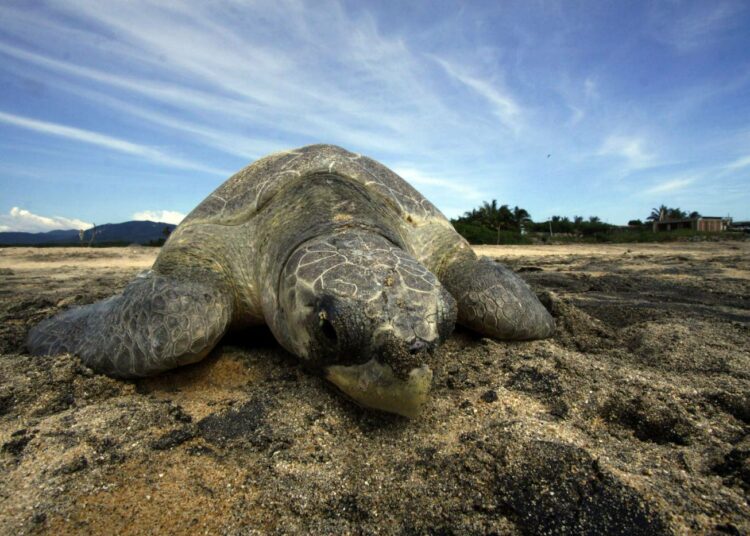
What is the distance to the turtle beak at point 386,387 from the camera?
160 cm

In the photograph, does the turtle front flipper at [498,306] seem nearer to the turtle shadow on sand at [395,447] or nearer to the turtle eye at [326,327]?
the turtle shadow on sand at [395,447]

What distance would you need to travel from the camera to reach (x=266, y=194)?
117 inches

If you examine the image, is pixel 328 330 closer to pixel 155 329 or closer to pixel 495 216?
pixel 155 329

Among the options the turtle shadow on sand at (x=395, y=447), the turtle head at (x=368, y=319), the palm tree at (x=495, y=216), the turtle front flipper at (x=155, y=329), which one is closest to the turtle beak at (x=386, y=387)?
the turtle head at (x=368, y=319)

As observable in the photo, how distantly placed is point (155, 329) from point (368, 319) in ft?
4.12

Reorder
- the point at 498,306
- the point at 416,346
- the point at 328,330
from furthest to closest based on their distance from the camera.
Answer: the point at 498,306, the point at 328,330, the point at 416,346

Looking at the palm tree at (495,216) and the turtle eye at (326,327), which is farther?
the palm tree at (495,216)

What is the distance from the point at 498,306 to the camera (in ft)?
8.64

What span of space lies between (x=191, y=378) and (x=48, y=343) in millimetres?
1105

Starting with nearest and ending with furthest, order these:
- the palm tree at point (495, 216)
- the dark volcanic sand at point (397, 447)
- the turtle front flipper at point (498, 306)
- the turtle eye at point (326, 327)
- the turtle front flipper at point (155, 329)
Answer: the dark volcanic sand at point (397, 447), the turtle eye at point (326, 327), the turtle front flipper at point (155, 329), the turtle front flipper at point (498, 306), the palm tree at point (495, 216)

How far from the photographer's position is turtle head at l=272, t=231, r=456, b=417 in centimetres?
161

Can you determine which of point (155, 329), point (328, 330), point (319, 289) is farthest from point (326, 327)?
point (155, 329)

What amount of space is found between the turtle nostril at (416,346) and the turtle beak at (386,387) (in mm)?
65

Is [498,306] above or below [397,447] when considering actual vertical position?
above
